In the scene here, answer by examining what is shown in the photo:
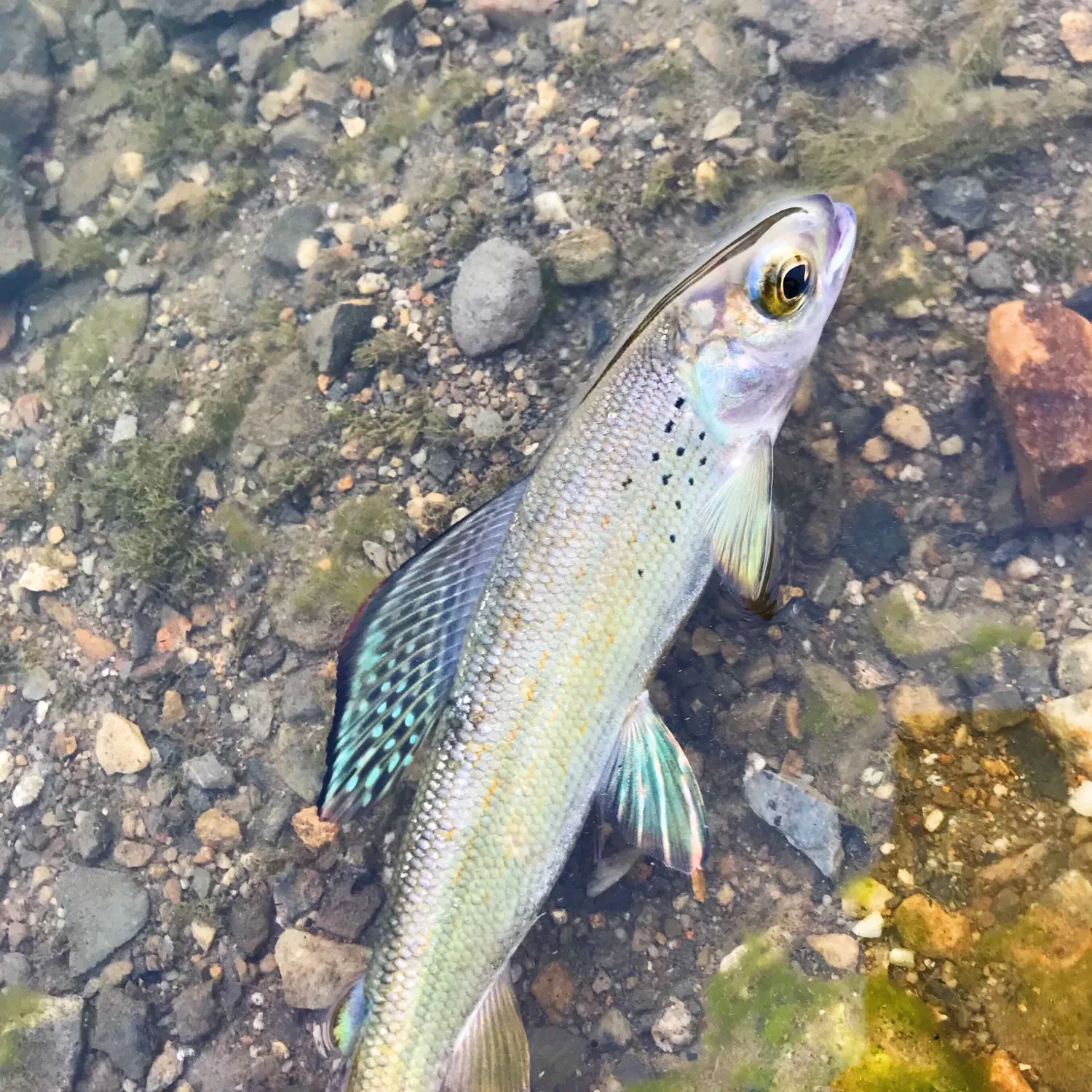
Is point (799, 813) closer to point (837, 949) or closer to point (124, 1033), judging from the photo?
point (837, 949)

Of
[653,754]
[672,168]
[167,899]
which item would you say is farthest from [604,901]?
[672,168]

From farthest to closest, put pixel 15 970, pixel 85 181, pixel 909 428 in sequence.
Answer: pixel 85 181 → pixel 15 970 → pixel 909 428

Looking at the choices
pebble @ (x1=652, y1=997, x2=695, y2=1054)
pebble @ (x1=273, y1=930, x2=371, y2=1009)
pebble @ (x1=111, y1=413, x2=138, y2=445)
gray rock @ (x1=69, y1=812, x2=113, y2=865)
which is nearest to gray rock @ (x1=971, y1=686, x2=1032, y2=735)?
pebble @ (x1=652, y1=997, x2=695, y2=1054)

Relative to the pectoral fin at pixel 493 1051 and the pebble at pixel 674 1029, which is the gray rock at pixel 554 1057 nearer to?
the pebble at pixel 674 1029

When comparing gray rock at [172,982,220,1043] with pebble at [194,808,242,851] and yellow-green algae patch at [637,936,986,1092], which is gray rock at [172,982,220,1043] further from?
yellow-green algae patch at [637,936,986,1092]

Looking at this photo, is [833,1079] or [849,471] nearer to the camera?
[833,1079]

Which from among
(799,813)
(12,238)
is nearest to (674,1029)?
(799,813)

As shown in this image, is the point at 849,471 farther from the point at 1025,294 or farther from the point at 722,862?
Result: the point at 722,862
